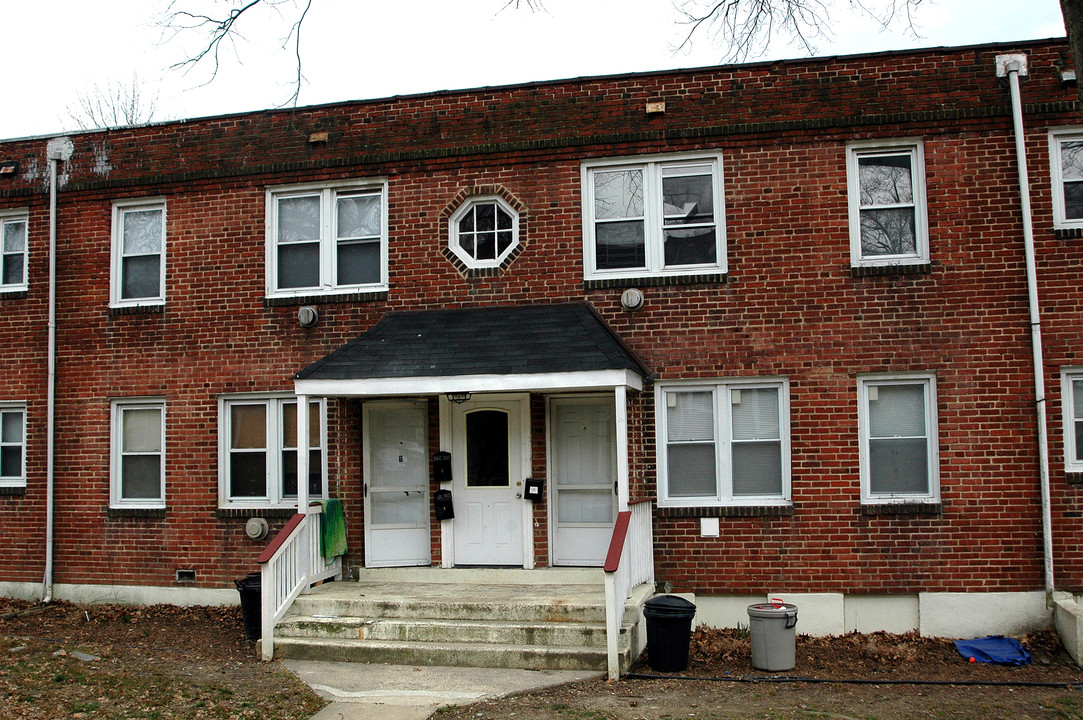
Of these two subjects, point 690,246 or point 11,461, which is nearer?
point 690,246

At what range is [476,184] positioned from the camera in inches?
462

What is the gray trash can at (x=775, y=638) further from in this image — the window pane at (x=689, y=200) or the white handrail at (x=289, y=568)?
the white handrail at (x=289, y=568)

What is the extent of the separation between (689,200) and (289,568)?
20.4ft

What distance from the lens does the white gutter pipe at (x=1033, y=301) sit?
10141 mm

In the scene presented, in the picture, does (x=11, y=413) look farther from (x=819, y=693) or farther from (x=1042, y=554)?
(x=1042, y=554)

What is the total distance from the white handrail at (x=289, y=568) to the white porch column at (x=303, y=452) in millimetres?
163

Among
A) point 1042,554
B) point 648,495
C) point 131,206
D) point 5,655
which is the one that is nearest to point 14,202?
point 131,206

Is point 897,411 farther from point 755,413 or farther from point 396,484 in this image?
point 396,484

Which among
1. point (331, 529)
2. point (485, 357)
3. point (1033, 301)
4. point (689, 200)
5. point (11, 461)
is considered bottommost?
point (331, 529)

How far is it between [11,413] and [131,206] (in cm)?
333

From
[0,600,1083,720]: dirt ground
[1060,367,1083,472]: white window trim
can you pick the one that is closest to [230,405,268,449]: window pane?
[0,600,1083,720]: dirt ground

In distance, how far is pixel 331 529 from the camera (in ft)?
36.6

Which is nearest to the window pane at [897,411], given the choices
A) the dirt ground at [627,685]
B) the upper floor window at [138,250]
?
the dirt ground at [627,685]

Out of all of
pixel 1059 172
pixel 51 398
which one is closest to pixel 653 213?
pixel 1059 172
